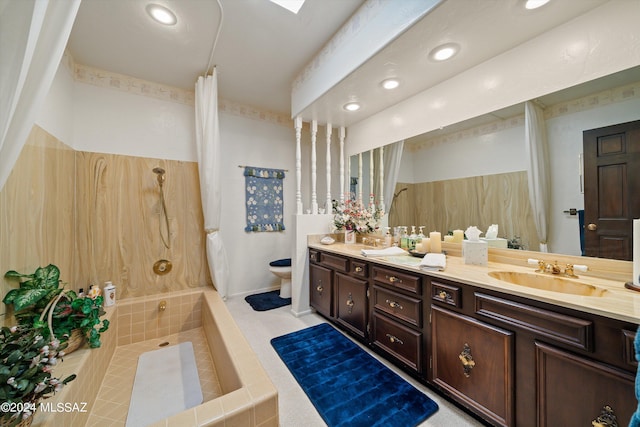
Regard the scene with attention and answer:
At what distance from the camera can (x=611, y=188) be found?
1247mm

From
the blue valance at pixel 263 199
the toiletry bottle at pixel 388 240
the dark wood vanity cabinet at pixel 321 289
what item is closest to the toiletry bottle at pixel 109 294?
the blue valance at pixel 263 199

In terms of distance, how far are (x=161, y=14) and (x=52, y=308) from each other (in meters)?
2.09

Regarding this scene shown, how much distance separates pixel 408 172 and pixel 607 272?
57.8 inches

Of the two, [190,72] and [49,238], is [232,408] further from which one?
[190,72]

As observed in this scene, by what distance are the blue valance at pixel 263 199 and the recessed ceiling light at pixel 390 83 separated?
1.85 meters

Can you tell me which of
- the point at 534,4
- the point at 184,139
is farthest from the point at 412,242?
the point at 184,139

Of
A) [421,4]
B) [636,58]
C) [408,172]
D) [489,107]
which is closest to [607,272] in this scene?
[636,58]

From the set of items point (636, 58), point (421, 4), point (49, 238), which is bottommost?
point (49, 238)

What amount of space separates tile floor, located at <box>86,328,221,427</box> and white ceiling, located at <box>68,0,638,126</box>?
2518 mm

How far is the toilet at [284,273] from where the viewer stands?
2979mm

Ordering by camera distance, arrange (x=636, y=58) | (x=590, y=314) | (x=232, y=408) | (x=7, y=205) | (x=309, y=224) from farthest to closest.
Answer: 1. (x=309, y=224)
2. (x=7, y=205)
3. (x=636, y=58)
4. (x=232, y=408)
5. (x=590, y=314)

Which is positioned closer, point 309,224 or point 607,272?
point 607,272

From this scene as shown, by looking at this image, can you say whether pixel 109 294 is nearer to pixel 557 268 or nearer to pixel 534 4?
pixel 557 268

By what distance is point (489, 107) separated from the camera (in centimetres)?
172
